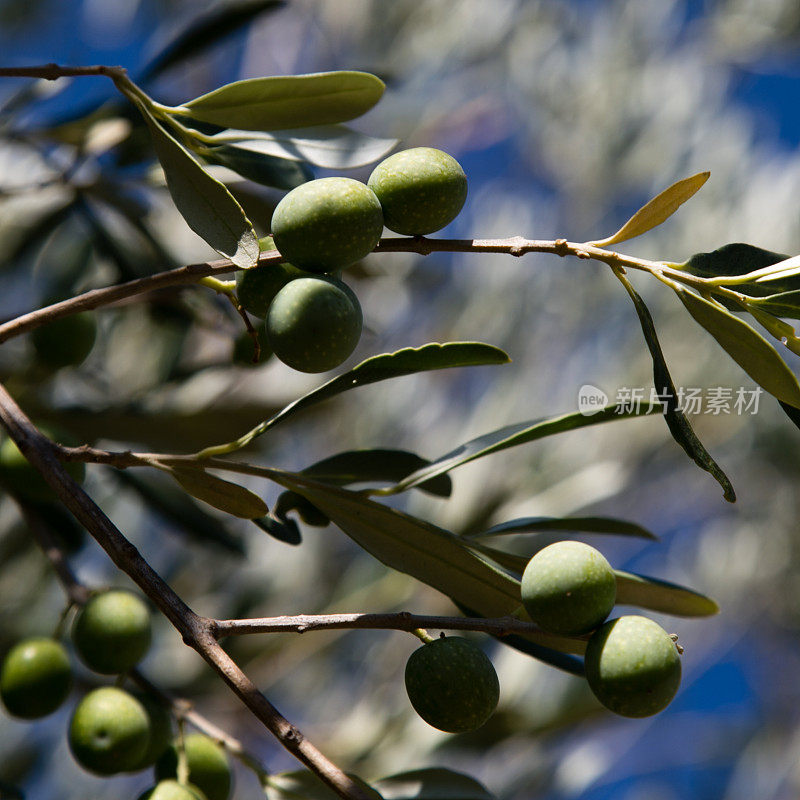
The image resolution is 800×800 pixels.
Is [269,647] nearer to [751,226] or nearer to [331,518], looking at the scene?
[331,518]

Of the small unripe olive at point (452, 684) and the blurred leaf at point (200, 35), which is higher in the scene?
the blurred leaf at point (200, 35)

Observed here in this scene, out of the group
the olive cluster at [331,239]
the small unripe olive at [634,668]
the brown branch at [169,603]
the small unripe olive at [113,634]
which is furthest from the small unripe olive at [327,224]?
the small unripe olive at [113,634]

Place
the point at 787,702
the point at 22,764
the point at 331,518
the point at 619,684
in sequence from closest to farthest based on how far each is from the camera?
the point at 619,684 < the point at 331,518 < the point at 22,764 < the point at 787,702

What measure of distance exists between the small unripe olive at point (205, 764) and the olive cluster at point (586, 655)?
1.35 feet

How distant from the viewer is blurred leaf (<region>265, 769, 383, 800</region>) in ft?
3.17

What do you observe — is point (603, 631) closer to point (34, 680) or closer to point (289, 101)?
point (289, 101)

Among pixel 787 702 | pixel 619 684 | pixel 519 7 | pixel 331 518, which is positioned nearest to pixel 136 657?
pixel 331 518

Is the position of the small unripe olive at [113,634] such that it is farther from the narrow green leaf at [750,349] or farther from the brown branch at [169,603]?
the narrow green leaf at [750,349]

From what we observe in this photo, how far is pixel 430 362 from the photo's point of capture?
0.77 metres

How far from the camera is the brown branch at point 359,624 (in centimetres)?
64

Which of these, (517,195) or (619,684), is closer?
(619,684)

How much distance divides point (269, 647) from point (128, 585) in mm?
309

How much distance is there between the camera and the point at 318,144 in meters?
0.95

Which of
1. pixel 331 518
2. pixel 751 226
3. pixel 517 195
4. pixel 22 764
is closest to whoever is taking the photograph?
pixel 331 518
